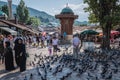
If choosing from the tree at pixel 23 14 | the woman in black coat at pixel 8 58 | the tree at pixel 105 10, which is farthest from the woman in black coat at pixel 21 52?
the tree at pixel 23 14

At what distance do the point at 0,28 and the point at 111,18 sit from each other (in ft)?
58.7

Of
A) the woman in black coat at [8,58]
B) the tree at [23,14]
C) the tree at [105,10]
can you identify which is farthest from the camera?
the tree at [23,14]

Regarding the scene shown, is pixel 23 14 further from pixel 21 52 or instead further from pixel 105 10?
pixel 21 52

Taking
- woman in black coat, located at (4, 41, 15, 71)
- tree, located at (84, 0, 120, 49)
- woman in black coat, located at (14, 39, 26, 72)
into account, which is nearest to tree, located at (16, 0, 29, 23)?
tree, located at (84, 0, 120, 49)

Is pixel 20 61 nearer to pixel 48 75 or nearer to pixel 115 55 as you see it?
pixel 48 75

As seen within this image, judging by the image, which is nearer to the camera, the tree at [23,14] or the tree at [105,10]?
the tree at [105,10]

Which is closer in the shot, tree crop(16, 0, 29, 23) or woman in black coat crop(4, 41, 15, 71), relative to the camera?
woman in black coat crop(4, 41, 15, 71)

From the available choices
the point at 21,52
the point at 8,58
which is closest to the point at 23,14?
the point at 8,58

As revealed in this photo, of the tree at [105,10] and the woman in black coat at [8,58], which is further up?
the tree at [105,10]

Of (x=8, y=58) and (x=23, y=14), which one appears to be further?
(x=23, y=14)

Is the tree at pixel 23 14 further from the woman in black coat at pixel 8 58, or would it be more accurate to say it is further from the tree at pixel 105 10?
the woman in black coat at pixel 8 58

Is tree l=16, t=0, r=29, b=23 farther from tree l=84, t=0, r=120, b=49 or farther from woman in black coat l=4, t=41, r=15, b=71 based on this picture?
woman in black coat l=4, t=41, r=15, b=71

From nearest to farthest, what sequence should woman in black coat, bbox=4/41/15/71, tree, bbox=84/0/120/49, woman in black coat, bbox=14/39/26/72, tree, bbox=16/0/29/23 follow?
woman in black coat, bbox=14/39/26/72 → woman in black coat, bbox=4/41/15/71 → tree, bbox=84/0/120/49 → tree, bbox=16/0/29/23

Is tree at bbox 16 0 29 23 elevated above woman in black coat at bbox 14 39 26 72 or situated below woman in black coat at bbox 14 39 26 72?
above
